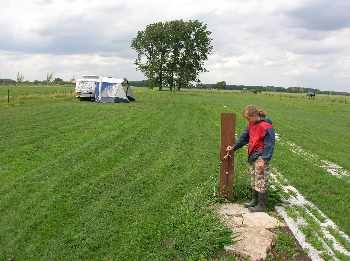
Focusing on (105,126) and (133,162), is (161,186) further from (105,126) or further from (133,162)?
(105,126)

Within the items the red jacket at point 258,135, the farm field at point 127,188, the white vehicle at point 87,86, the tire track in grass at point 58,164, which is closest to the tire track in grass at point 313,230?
the farm field at point 127,188

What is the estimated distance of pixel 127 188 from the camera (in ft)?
32.7

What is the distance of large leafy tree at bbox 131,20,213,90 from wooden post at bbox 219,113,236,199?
239ft

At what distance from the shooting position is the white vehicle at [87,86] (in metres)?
40.8

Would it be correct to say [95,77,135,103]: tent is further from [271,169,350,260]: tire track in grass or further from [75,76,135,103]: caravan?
[271,169,350,260]: tire track in grass

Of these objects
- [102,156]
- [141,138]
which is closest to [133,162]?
[102,156]

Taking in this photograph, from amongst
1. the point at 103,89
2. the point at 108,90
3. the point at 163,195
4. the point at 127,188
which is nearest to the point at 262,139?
the point at 163,195

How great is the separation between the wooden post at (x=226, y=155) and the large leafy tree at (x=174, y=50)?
72.7 metres

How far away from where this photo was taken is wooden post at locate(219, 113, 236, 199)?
8781 mm

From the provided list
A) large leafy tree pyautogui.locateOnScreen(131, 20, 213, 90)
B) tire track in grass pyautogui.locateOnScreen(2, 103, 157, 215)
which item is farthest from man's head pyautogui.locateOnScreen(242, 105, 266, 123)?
large leafy tree pyautogui.locateOnScreen(131, 20, 213, 90)

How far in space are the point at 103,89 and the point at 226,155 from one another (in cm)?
3245

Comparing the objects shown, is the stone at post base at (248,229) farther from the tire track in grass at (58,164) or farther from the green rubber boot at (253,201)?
the tire track in grass at (58,164)

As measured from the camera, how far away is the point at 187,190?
9.86 meters

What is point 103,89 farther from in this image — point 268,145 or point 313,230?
point 313,230
